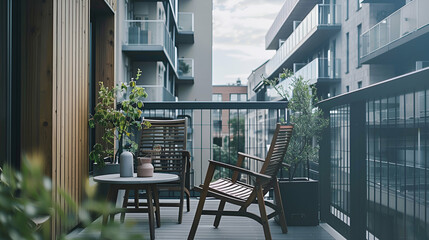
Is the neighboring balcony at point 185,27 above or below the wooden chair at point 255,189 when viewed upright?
above

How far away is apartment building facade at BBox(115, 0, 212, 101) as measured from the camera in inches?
526

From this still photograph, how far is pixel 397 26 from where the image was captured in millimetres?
10992

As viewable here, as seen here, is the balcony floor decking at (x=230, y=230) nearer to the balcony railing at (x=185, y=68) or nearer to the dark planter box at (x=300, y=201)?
the dark planter box at (x=300, y=201)

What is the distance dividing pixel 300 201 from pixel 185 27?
1849 cm

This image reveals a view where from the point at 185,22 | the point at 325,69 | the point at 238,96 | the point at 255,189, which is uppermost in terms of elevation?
the point at 185,22

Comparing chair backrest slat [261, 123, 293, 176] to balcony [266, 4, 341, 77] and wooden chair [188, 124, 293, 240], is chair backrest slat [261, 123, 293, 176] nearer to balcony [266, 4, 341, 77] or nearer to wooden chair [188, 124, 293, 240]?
wooden chair [188, 124, 293, 240]

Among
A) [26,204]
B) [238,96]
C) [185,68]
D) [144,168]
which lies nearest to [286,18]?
[185,68]

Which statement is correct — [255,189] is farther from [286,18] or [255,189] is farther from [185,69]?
[286,18]

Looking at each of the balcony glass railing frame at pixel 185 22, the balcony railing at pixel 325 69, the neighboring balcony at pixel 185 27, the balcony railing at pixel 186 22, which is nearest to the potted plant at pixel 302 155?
the balcony railing at pixel 325 69

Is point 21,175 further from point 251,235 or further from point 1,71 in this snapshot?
point 251,235

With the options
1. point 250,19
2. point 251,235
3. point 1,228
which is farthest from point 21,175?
point 250,19

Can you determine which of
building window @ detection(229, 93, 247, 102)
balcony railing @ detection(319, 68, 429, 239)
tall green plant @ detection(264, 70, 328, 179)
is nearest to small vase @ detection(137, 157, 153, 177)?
tall green plant @ detection(264, 70, 328, 179)

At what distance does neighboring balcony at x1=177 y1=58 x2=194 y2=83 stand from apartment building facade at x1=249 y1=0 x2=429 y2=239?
3.96 meters

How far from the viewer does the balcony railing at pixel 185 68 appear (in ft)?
70.7
